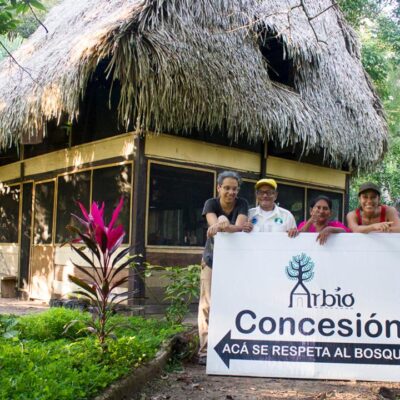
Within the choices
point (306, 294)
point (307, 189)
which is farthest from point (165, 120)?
point (307, 189)

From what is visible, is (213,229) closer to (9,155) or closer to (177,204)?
(177,204)

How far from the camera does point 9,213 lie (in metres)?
9.88

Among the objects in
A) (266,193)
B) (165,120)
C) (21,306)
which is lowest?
(21,306)

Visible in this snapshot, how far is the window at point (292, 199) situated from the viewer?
878 centimetres

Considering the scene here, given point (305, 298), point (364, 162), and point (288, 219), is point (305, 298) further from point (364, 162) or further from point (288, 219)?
point (364, 162)

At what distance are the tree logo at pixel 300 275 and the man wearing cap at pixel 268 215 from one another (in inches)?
11.2

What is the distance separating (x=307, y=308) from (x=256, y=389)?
63 centimetres

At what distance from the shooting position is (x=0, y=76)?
941cm

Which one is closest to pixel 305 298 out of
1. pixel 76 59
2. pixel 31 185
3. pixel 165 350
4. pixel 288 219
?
pixel 288 219

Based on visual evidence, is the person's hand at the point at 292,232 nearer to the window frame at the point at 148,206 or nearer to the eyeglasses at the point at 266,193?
the eyeglasses at the point at 266,193

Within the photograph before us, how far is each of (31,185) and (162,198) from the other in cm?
314

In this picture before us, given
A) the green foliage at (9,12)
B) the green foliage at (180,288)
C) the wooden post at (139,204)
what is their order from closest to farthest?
1. the green foliage at (9,12)
2. the green foliage at (180,288)
3. the wooden post at (139,204)

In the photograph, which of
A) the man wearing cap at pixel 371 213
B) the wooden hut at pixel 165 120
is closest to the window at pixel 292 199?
the wooden hut at pixel 165 120

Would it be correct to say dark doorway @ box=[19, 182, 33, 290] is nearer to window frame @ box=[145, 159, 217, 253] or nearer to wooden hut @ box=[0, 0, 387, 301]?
wooden hut @ box=[0, 0, 387, 301]
